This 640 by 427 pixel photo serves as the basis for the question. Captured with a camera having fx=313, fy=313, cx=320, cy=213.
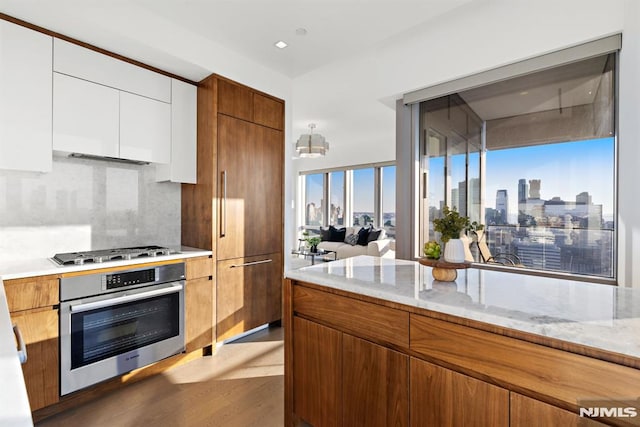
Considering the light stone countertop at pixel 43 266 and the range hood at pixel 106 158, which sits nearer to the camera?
the light stone countertop at pixel 43 266

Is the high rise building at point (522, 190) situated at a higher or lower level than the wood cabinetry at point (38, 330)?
higher

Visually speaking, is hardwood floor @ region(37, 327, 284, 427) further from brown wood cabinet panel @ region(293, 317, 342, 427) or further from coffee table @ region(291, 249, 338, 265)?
coffee table @ region(291, 249, 338, 265)

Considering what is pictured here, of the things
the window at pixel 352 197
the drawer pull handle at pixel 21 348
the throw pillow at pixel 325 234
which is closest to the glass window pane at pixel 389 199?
the window at pixel 352 197

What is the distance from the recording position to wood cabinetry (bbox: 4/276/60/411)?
1723 mm

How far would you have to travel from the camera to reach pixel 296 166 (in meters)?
9.05

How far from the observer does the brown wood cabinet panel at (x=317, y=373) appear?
5.02ft

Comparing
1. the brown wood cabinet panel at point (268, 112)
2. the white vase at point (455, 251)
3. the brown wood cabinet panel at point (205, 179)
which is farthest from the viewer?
the brown wood cabinet panel at point (268, 112)

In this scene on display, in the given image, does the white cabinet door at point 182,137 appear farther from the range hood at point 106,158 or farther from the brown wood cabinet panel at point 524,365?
the brown wood cabinet panel at point 524,365

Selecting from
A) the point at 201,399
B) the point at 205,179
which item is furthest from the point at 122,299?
the point at 205,179

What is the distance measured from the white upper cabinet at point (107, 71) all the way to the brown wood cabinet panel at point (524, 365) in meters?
2.62

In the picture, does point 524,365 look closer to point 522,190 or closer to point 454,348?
point 454,348

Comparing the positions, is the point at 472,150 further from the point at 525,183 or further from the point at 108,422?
the point at 108,422

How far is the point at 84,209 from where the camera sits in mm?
2477

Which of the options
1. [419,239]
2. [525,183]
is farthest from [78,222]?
[525,183]
